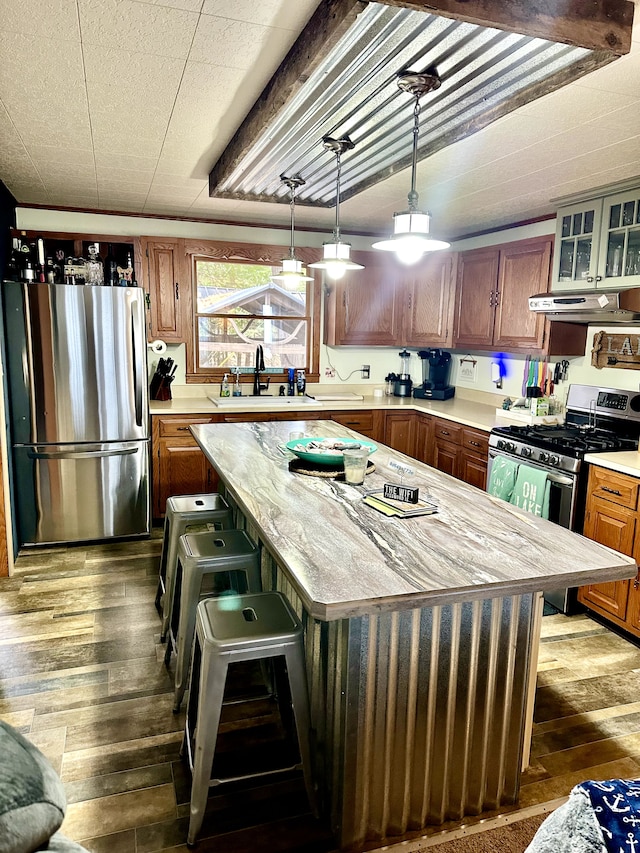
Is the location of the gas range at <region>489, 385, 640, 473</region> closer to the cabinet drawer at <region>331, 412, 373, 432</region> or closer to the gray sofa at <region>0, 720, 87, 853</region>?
the cabinet drawer at <region>331, 412, 373, 432</region>

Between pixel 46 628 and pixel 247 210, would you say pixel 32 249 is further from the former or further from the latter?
pixel 46 628

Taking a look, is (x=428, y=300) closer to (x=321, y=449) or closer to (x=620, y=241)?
(x=620, y=241)

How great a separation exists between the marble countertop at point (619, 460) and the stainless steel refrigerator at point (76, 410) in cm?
290

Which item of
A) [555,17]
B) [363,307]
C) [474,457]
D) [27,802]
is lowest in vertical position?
[474,457]

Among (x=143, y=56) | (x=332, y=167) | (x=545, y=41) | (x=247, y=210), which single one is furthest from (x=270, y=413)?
(x=545, y=41)

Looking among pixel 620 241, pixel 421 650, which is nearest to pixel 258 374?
pixel 620 241

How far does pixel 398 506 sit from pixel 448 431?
2625 mm

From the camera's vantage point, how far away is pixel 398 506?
2.12 metres

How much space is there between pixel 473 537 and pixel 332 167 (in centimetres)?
208

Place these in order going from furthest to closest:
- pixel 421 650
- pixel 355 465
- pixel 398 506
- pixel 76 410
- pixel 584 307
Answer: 1. pixel 76 410
2. pixel 584 307
3. pixel 355 465
4. pixel 398 506
5. pixel 421 650

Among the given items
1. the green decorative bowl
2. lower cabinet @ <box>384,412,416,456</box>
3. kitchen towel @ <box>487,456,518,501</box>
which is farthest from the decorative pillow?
lower cabinet @ <box>384,412,416,456</box>

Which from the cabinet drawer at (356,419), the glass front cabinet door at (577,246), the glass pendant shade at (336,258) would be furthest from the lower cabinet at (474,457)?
the glass pendant shade at (336,258)

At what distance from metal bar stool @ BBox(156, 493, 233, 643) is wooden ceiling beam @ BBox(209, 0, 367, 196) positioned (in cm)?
168

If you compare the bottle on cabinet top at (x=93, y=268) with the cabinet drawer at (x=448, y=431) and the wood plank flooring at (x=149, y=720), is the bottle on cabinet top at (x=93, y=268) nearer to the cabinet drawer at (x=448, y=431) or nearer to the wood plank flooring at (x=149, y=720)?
the wood plank flooring at (x=149, y=720)
